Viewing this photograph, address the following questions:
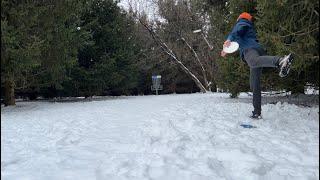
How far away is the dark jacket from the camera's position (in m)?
6.09

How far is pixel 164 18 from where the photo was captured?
30.5 m

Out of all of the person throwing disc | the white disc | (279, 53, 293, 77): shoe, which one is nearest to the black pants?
the person throwing disc

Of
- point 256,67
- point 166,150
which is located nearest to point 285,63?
point 256,67

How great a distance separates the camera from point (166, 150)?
4.12 meters

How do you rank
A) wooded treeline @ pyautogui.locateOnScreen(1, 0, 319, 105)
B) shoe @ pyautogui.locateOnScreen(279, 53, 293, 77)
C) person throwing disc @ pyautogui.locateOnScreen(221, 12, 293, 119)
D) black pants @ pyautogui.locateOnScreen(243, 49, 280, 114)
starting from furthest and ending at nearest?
person throwing disc @ pyautogui.locateOnScreen(221, 12, 293, 119)
black pants @ pyautogui.locateOnScreen(243, 49, 280, 114)
wooded treeline @ pyautogui.locateOnScreen(1, 0, 319, 105)
shoe @ pyautogui.locateOnScreen(279, 53, 293, 77)

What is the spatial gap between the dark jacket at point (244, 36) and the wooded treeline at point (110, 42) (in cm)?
19

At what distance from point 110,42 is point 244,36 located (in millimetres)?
13295

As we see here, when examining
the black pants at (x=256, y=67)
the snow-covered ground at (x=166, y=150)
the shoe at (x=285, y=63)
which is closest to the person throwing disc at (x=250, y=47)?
the black pants at (x=256, y=67)

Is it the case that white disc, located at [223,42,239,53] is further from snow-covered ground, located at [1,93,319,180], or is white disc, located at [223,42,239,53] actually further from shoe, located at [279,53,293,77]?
snow-covered ground, located at [1,93,319,180]

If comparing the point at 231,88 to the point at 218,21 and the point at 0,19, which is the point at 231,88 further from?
the point at 0,19

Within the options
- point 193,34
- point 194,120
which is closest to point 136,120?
point 194,120

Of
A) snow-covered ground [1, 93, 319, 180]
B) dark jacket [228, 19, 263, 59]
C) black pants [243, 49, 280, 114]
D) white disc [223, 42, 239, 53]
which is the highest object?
dark jacket [228, 19, 263, 59]

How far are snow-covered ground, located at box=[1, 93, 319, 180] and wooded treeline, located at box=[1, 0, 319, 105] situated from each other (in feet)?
4.39

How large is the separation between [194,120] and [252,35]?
5.11 feet
